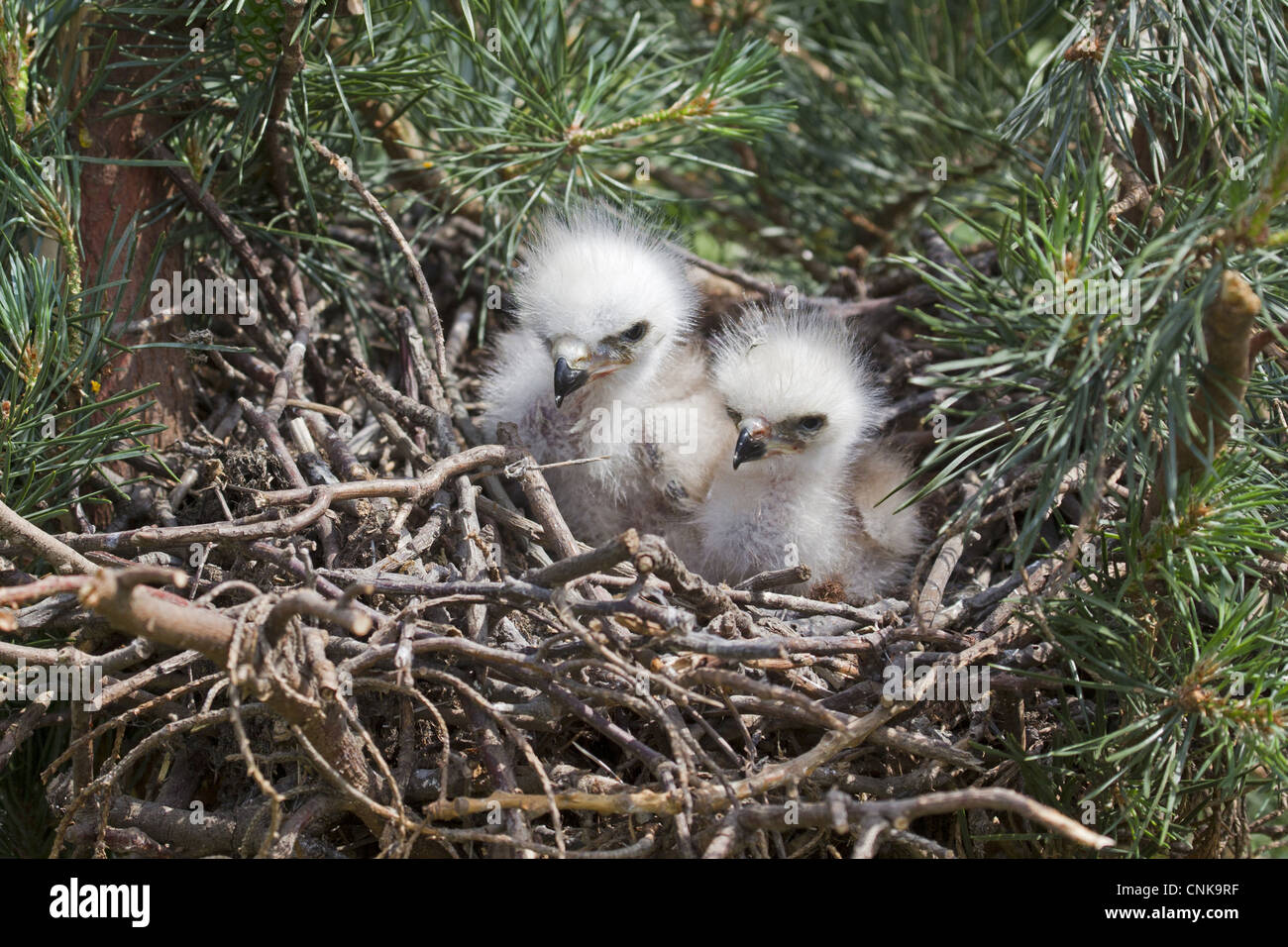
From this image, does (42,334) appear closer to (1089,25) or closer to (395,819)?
(395,819)

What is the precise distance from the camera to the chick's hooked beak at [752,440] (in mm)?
2295

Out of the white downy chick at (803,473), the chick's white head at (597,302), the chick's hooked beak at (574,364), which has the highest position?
the chick's white head at (597,302)

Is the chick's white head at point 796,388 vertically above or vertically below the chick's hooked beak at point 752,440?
above

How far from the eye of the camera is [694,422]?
249 centimetres

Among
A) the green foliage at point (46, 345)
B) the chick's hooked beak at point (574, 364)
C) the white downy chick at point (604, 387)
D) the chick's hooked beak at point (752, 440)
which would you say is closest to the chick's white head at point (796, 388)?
the chick's hooked beak at point (752, 440)

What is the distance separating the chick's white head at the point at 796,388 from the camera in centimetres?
233

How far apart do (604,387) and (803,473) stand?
50cm

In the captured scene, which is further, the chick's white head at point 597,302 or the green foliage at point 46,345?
the chick's white head at point 597,302

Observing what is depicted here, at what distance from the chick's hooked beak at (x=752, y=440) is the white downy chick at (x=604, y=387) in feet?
0.60

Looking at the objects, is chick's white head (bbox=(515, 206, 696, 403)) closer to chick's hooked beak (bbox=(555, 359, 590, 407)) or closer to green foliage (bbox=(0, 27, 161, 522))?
chick's hooked beak (bbox=(555, 359, 590, 407))

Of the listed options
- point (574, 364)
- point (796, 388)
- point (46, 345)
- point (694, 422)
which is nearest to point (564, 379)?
point (574, 364)

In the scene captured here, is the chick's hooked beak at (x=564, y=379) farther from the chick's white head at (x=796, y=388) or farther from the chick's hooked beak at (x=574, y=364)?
the chick's white head at (x=796, y=388)

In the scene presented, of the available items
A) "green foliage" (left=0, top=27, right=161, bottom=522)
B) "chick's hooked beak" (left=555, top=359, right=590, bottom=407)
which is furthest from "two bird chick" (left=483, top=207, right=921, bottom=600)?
"green foliage" (left=0, top=27, right=161, bottom=522)

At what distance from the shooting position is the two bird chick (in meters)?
2.35
